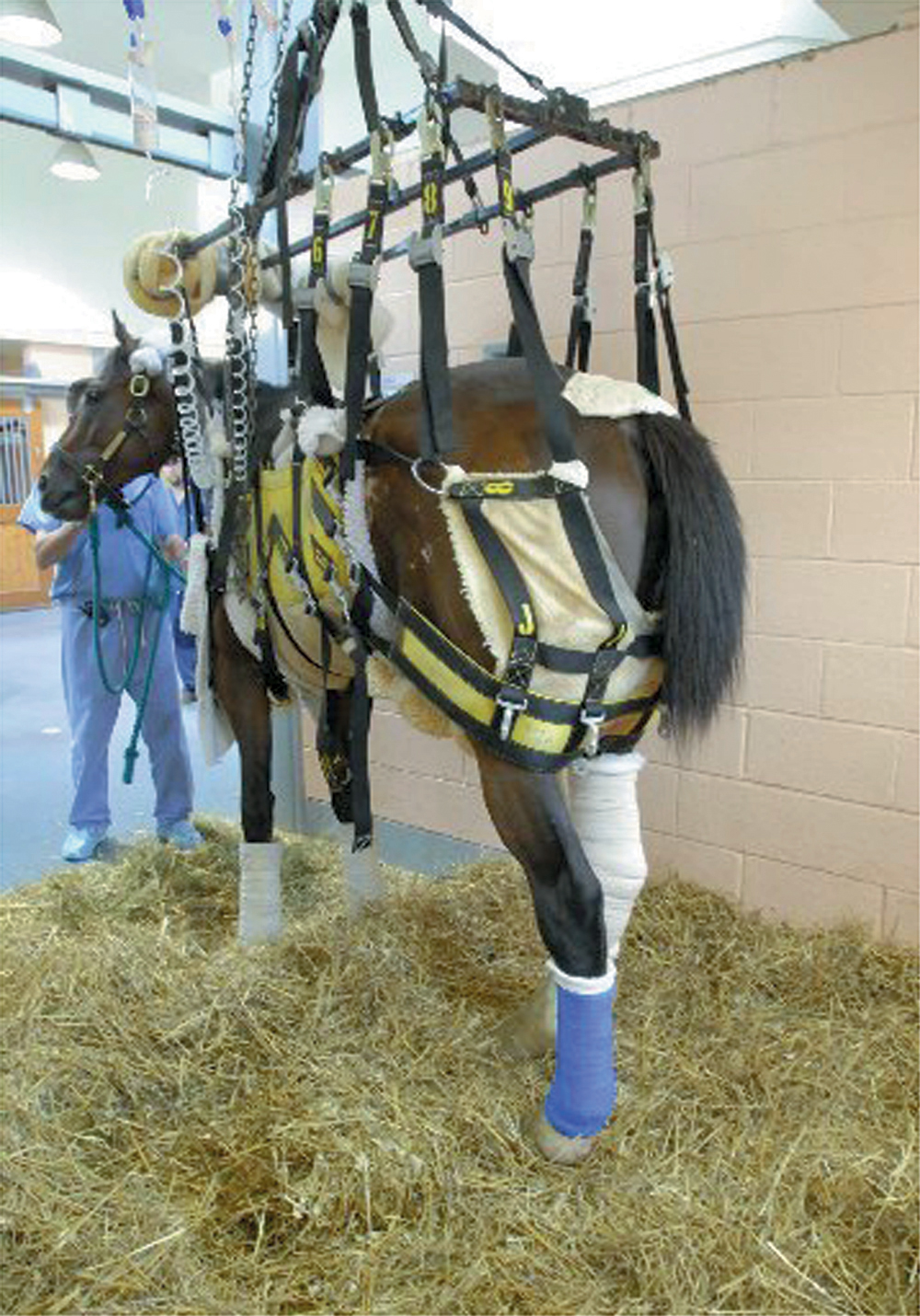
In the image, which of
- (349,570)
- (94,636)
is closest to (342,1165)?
(349,570)

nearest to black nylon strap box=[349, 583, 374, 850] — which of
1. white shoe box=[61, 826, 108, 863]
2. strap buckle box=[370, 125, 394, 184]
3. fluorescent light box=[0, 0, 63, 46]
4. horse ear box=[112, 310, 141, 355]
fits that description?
strap buckle box=[370, 125, 394, 184]

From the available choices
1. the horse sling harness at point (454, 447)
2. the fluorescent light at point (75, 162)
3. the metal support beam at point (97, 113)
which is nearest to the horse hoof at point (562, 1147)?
the horse sling harness at point (454, 447)

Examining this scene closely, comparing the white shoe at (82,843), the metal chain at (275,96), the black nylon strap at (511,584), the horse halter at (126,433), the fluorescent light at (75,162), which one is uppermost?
A: the fluorescent light at (75,162)

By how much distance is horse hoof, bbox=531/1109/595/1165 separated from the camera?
154 centimetres

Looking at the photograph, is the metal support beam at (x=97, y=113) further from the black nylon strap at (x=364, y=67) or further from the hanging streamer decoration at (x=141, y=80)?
the black nylon strap at (x=364, y=67)

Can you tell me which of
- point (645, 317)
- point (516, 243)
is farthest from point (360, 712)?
point (645, 317)

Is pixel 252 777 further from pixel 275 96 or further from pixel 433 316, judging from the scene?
pixel 275 96

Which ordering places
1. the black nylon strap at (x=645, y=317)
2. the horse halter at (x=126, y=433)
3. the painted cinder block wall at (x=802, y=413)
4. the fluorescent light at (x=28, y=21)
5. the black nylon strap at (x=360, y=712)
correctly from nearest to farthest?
the black nylon strap at (x=360, y=712), the black nylon strap at (x=645, y=317), the painted cinder block wall at (x=802, y=413), the horse halter at (x=126, y=433), the fluorescent light at (x=28, y=21)

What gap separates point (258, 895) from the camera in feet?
7.30

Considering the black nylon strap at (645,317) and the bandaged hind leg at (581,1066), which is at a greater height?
the black nylon strap at (645,317)

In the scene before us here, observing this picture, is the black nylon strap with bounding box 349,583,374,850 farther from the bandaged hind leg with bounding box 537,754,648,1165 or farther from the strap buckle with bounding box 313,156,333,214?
the strap buckle with bounding box 313,156,333,214

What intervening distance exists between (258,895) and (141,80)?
1.82m

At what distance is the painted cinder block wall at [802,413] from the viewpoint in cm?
209

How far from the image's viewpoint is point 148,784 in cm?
399
